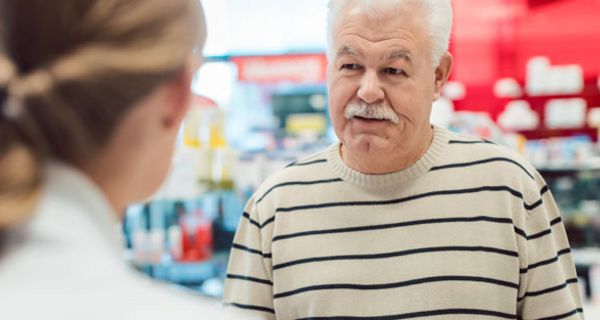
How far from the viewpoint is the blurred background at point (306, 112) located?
4.09 metres

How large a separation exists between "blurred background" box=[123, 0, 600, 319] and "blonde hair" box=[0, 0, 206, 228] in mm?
3071

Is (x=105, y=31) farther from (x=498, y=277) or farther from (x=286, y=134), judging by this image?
(x=286, y=134)

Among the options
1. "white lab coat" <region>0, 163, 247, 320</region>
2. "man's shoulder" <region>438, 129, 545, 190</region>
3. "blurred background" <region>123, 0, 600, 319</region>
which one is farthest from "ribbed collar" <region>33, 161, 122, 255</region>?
"blurred background" <region>123, 0, 600, 319</region>

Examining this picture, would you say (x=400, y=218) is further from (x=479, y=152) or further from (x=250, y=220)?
(x=250, y=220)

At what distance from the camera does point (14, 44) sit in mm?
707

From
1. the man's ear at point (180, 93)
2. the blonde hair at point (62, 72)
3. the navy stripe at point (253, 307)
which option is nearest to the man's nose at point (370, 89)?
the navy stripe at point (253, 307)

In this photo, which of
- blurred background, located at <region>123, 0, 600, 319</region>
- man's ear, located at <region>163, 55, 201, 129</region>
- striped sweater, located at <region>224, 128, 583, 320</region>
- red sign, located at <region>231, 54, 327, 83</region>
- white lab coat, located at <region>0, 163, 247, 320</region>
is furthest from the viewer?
red sign, located at <region>231, 54, 327, 83</region>

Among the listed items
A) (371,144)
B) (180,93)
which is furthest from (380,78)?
(180,93)

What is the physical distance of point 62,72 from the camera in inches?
27.2

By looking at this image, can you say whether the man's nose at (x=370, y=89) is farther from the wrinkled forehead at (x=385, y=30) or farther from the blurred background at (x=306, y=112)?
the blurred background at (x=306, y=112)

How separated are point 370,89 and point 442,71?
0.84 ft

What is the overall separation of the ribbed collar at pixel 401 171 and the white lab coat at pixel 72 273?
1075mm

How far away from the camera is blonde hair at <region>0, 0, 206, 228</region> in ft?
2.27

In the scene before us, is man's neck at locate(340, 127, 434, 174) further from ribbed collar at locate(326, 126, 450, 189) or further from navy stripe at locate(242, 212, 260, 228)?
navy stripe at locate(242, 212, 260, 228)
